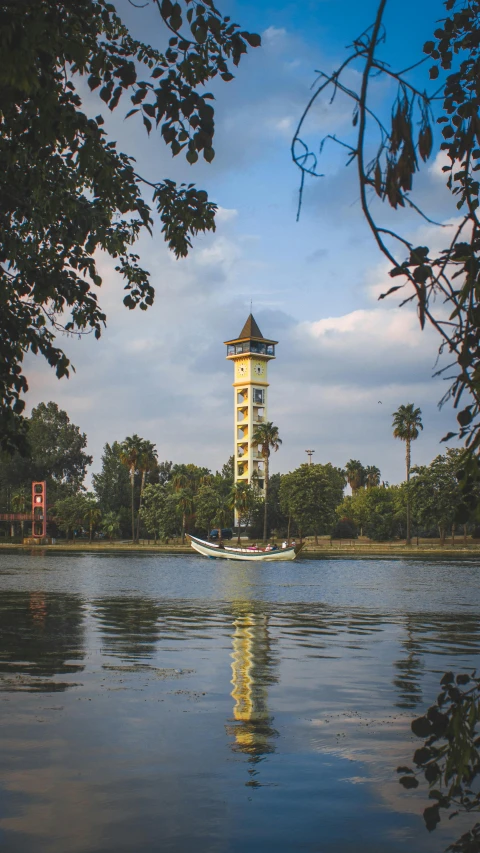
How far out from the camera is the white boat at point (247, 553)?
270 ft

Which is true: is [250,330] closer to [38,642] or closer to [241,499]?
[241,499]

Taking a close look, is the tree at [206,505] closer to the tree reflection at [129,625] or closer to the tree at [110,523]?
the tree at [110,523]

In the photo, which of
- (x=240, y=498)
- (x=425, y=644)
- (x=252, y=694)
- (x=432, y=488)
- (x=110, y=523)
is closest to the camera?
(x=252, y=694)

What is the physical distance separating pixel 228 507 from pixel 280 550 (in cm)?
3349

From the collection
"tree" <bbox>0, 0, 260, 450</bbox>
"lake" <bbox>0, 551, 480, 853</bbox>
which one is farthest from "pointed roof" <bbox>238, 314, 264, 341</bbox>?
"tree" <bbox>0, 0, 260, 450</bbox>

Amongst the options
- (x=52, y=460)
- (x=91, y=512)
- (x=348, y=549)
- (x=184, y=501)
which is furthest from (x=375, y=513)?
(x=52, y=460)

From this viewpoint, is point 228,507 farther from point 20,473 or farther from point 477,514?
point 477,514

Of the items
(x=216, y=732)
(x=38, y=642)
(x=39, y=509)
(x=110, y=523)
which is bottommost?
(x=38, y=642)

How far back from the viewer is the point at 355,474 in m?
191

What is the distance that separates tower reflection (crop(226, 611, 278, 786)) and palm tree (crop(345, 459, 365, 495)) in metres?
170

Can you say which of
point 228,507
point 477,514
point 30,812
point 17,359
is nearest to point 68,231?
point 17,359

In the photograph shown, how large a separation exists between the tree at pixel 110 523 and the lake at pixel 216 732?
361ft

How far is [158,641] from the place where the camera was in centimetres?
1995

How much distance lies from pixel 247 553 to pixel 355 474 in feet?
356
